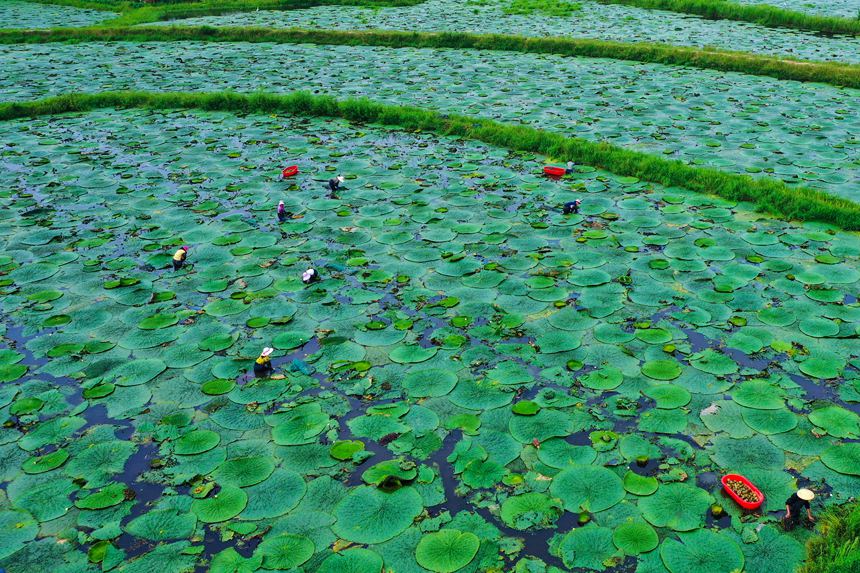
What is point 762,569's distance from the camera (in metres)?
2.22

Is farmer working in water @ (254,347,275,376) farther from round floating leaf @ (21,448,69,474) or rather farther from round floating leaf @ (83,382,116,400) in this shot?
round floating leaf @ (21,448,69,474)

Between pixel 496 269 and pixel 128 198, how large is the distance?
346 centimetres

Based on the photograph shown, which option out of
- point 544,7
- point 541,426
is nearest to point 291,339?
point 541,426

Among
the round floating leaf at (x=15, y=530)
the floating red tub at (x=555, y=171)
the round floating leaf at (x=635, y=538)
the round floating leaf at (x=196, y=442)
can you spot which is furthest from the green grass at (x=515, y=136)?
the round floating leaf at (x=15, y=530)

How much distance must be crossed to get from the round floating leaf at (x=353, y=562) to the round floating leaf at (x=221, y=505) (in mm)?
466

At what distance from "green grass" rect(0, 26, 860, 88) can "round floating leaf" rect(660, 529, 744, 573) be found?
28.0ft

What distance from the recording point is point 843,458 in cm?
266

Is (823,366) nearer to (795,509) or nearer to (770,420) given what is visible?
(770,420)

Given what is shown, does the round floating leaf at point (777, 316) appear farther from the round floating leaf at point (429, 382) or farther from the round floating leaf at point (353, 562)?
the round floating leaf at point (353, 562)

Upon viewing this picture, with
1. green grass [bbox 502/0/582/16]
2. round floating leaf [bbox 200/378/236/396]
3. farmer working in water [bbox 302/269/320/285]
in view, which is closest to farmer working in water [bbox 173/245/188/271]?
farmer working in water [bbox 302/269/320/285]

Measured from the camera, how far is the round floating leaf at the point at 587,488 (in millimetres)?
2488

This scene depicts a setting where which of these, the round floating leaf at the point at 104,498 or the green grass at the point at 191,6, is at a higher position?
the green grass at the point at 191,6

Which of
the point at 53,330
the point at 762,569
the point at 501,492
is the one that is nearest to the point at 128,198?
the point at 53,330

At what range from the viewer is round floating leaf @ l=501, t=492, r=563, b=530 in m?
2.41
